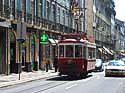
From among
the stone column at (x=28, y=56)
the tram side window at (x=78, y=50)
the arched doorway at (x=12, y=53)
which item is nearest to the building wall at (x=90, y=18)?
the stone column at (x=28, y=56)

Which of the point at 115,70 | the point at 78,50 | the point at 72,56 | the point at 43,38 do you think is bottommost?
the point at 115,70

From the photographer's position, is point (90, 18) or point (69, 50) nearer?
point (69, 50)

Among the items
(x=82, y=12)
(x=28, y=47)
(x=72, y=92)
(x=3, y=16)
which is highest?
(x=82, y=12)

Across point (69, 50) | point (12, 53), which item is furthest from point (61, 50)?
point (12, 53)

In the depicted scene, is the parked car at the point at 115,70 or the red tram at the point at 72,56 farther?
the parked car at the point at 115,70

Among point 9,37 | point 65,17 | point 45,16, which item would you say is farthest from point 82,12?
point 9,37

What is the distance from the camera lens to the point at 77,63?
28469mm

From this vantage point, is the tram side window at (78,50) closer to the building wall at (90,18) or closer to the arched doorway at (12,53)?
the arched doorway at (12,53)

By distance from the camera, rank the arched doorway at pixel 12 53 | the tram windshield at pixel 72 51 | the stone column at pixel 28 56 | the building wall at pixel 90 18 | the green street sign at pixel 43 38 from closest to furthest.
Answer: the tram windshield at pixel 72 51 < the arched doorway at pixel 12 53 < the stone column at pixel 28 56 < the green street sign at pixel 43 38 < the building wall at pixel 90 18

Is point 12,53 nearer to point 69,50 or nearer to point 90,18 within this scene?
point 69,50

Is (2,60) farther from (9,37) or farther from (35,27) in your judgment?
(35,27)

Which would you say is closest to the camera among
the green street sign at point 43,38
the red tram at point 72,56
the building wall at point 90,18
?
the red tram at point 72,56

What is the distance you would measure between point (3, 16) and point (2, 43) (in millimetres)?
2688

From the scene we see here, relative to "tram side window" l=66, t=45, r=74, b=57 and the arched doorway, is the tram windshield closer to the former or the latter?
"tram side window" l=66, t=45, r=74, b=57
